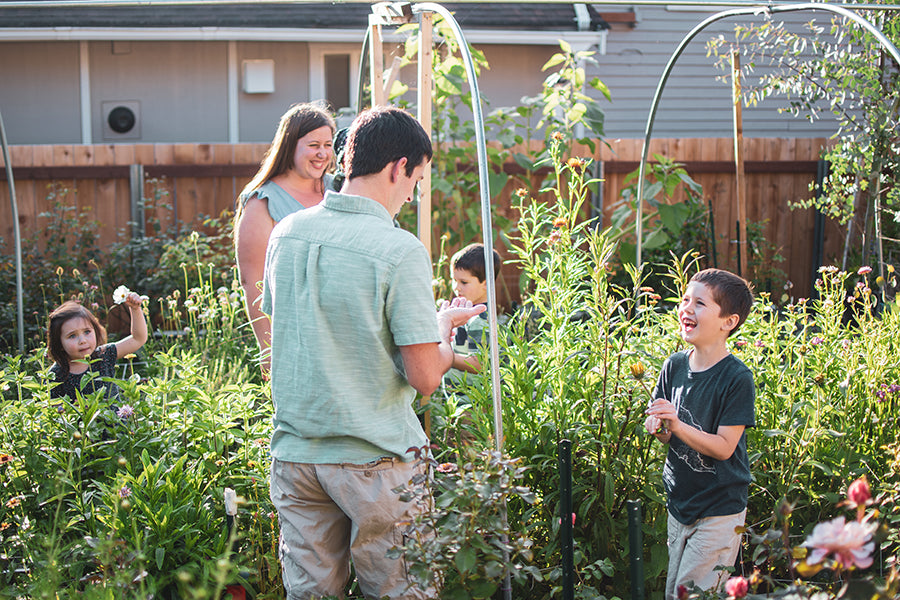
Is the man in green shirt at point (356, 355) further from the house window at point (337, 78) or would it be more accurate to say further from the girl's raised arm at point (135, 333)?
the house window at point (337, 78)

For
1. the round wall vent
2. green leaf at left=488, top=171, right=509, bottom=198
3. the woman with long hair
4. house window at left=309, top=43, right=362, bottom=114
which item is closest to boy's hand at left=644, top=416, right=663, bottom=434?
the woman with long hair

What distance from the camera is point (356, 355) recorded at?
74.3 inches

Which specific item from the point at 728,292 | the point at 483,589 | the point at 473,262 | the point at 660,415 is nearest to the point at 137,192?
the point at 473,262

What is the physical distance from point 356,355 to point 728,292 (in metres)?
1.15

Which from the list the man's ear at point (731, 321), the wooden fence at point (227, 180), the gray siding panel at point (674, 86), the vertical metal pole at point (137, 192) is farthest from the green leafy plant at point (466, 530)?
the gray siding panel at point (674, 86)

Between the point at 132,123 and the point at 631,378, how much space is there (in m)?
9.91

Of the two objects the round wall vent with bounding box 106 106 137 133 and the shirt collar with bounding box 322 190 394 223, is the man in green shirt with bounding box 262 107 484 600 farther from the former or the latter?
the round wall vent with bounding box 106 106 137 133

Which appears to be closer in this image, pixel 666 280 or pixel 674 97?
pixel 666 280

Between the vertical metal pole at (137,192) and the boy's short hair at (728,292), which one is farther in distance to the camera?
the vertical metal pole at (137,192)

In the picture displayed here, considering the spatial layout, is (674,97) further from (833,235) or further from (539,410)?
(539,410)

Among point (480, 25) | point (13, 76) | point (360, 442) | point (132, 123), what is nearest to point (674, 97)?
point (480, 25)

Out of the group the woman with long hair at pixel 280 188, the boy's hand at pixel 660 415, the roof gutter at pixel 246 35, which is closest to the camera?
the boy's hand at pixel 660 415

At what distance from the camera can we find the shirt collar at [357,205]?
1883 mm

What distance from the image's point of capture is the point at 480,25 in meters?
10.5
